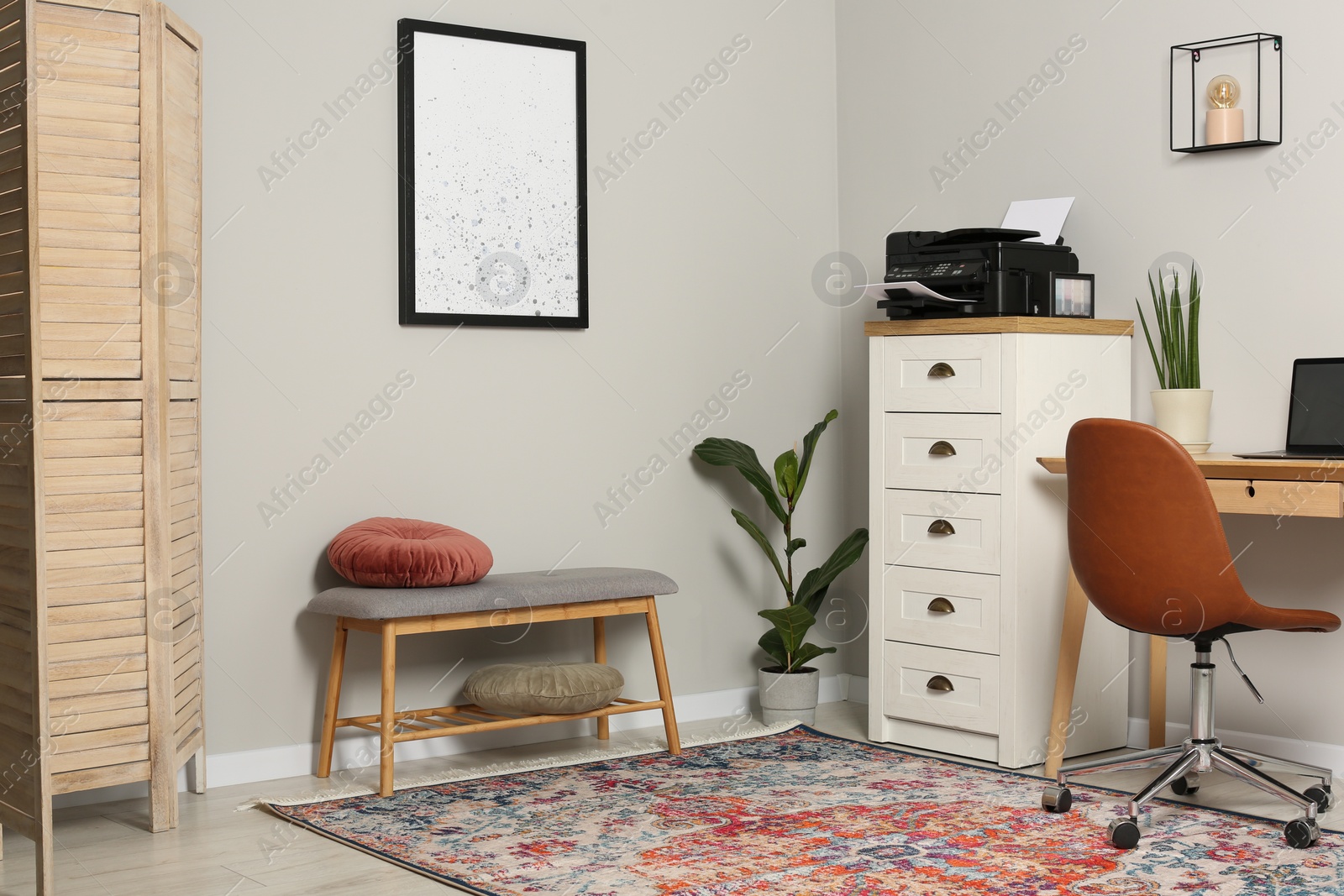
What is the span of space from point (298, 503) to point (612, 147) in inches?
59.0

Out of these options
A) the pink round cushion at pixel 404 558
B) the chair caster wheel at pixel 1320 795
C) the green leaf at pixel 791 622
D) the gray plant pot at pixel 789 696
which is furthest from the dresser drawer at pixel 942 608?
the pink round cushion at pixel 404 558

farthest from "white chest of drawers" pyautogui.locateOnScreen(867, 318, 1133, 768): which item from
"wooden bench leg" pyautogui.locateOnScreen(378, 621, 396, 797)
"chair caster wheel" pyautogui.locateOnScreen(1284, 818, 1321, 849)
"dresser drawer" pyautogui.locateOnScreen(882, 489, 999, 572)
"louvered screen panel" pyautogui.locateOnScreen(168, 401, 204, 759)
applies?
"louvered screen panel" pyautogui.locateOnScreen(168, 401, 204, 759)

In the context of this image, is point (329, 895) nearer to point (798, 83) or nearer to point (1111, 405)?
point (1111, 405)

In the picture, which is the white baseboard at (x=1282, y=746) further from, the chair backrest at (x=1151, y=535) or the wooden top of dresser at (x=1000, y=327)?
the wooden top of dresser at (x=1000, y=327)

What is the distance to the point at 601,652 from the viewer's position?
4031 mm

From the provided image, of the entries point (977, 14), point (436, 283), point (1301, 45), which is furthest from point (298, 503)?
point (1301, 45)

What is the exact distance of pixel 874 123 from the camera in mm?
4648

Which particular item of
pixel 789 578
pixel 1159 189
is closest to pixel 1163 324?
pixel 1159 189

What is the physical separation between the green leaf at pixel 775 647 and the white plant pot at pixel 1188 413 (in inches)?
55.4

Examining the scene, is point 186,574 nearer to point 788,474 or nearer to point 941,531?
point 788,474

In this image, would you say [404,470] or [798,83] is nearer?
[404,470]

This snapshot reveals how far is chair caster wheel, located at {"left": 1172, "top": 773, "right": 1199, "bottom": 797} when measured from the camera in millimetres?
3209

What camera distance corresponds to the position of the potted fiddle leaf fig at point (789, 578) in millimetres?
4234

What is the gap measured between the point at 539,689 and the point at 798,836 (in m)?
0.87
